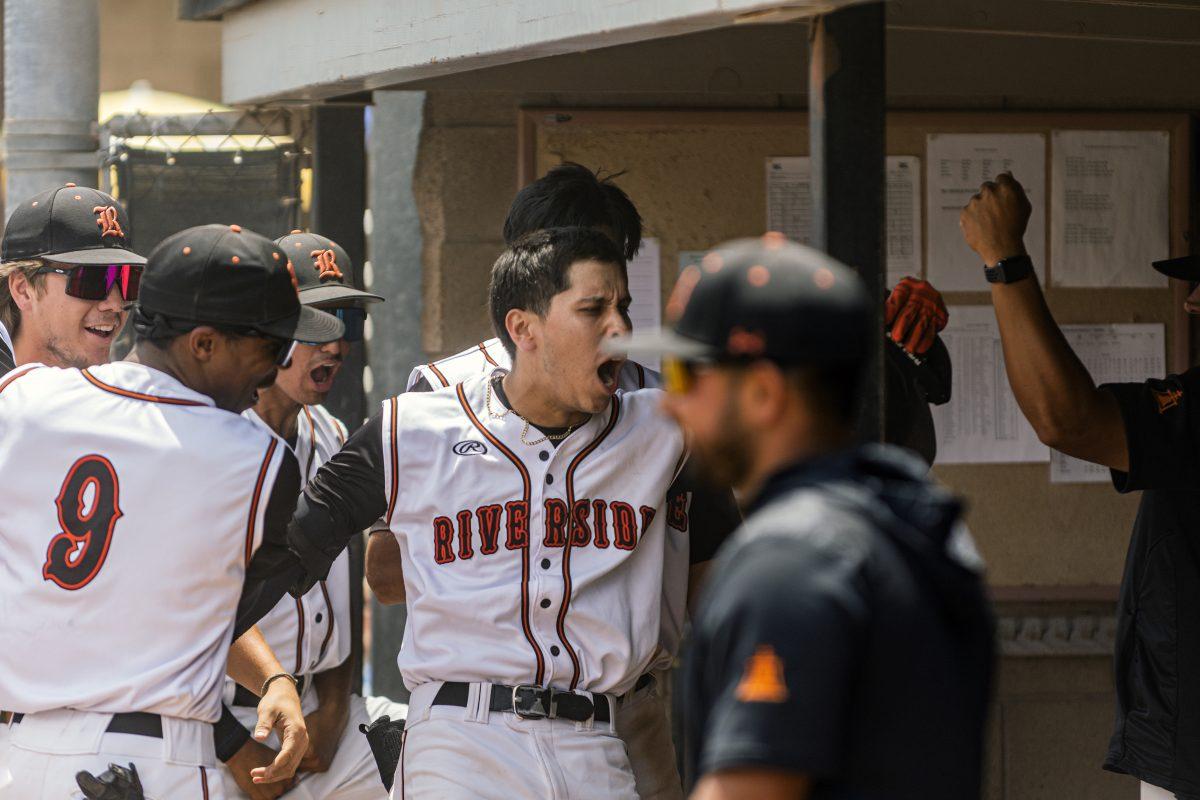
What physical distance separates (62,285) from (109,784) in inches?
64.2

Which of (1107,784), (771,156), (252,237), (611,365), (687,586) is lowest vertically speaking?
(1107,784)

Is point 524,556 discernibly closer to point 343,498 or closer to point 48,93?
point 343,498

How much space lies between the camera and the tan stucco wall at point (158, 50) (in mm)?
11453

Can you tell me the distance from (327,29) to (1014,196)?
2.16 meters

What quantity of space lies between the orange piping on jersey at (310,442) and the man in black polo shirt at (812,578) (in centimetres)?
265

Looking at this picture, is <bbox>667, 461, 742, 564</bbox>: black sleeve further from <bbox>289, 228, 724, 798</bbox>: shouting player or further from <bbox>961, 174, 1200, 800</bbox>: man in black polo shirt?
<bbox>961, 174, 1200, 800</bbox>: man in black polo shirt

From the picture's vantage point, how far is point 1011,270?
10.9ft

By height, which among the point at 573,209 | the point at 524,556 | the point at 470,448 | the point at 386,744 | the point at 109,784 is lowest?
the point at 386,744

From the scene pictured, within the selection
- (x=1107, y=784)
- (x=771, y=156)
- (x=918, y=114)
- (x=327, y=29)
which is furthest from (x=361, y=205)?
(x=1107, y=784)

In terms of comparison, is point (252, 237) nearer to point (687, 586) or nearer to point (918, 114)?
point (687, 586)

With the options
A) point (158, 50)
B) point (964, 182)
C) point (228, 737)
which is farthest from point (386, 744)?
point (158, 50)

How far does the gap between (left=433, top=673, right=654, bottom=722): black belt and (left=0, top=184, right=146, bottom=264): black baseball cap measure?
157cm

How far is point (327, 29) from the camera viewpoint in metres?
4.61

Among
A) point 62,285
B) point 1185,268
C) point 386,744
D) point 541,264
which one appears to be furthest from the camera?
point 62,285
